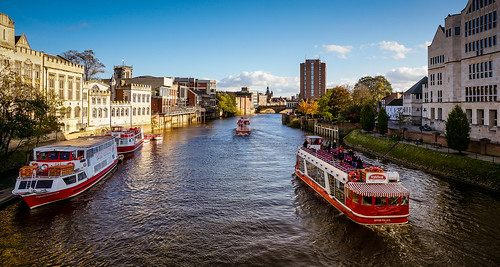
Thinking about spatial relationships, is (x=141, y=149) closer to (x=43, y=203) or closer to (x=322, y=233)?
(x=43, y=203)

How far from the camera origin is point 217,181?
3584cm

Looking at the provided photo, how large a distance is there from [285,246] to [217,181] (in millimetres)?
17101

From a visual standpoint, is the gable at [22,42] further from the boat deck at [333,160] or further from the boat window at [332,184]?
the boat window at [332,184]

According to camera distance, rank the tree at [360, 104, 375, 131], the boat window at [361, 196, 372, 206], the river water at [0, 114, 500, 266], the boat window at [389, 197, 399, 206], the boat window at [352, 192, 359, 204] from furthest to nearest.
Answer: the tree at [360, 104, 375, 131] → the boat window at [352, 192, 359, 204] → the boat window at [361, 196, 372, 206] → the boat window at [389, 197, 399, 206] → the river water at [0, 114, 500, 266]

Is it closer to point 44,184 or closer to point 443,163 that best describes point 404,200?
point 443,163

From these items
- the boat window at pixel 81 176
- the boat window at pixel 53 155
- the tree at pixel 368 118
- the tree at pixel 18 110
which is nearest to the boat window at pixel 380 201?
the boat window at pixel 81 176

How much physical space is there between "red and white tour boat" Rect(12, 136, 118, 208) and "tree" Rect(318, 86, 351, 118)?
81687mm

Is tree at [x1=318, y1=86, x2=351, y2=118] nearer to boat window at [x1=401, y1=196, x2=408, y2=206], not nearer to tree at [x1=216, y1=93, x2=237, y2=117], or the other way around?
boat window at [x1=401, y1=196, x2=408, y2=206]

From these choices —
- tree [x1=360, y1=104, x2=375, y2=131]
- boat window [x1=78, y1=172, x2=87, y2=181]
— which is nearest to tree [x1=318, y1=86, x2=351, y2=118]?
tree [x1=360, y1=104, x2=375, y2=131]

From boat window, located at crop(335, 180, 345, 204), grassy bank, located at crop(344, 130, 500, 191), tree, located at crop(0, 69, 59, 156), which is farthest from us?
tree, located at crop(0, 69, 59, 156)

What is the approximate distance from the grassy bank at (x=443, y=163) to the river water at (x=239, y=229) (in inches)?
65.0

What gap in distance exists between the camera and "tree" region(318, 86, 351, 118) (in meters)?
104

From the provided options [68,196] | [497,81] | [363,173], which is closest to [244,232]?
[363,173]

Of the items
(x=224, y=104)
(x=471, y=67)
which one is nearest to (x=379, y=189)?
(x=471, y=67)
